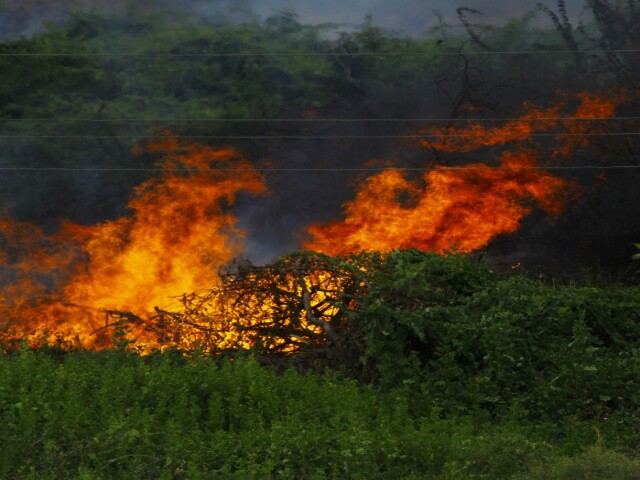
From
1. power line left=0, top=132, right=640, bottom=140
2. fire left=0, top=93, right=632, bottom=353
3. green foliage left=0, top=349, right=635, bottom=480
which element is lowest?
green foliage left=0, top=349, right=635, bottom=480

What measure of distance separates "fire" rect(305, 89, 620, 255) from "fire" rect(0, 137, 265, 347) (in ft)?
7.67

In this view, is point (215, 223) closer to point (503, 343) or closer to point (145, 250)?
point (145, 250)

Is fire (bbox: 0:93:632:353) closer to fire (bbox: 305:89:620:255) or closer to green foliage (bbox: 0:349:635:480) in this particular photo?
fire (bbox: 305:89:620:255)

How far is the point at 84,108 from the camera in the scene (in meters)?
26.5

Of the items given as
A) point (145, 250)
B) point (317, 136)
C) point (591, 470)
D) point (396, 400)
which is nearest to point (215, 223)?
point (145, 250)

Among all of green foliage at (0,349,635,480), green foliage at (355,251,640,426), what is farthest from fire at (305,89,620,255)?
green foliage at (0,349,635,480)

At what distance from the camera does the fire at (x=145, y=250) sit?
21641 millimetres

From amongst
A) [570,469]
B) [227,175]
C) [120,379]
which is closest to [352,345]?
[120,379]

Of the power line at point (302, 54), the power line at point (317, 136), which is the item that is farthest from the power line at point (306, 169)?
the power line at point (302, 54)

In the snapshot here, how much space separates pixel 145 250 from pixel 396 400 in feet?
38.1

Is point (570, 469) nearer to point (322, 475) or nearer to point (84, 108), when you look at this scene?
point (322, 475)

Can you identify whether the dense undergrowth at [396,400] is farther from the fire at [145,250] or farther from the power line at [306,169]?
the power line at [306,169]

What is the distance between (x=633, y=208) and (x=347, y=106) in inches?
305

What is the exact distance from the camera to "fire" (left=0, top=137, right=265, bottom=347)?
21.6m
